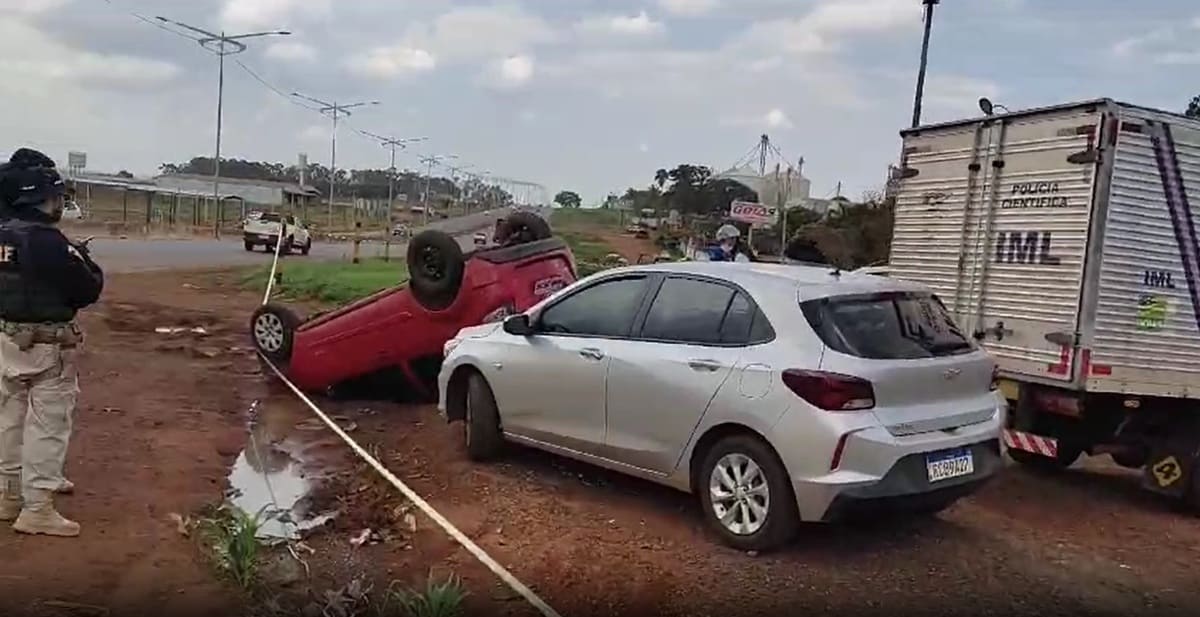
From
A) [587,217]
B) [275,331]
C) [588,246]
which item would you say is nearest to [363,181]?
[587,217]

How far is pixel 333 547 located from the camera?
19.8 ft

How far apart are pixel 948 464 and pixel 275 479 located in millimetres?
4361

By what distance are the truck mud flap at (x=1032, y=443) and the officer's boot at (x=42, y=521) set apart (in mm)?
6019

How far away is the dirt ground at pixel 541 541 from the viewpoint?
5.22m

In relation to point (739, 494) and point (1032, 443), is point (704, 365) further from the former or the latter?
point (1032, 443)

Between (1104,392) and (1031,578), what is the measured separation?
86.4 inches

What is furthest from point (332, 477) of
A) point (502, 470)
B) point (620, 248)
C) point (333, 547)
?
point (620, 248)

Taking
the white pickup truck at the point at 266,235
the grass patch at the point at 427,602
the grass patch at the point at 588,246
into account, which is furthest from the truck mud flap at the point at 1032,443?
the white pickup truck at the point at 266,235

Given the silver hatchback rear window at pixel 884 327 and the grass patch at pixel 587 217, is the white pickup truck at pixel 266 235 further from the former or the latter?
the silver hatchback rear window at pixel 884 327

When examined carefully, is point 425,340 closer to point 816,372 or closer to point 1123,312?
point 816,372

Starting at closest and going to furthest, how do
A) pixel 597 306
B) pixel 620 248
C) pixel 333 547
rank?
pixel 333 547 < pixel 597 306 < pixel 620 248

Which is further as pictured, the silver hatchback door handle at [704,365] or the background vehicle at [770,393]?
the silver hatchback door handle at [704,365]

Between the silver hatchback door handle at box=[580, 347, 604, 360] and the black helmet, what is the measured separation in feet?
10.1

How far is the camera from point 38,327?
5.63 m
